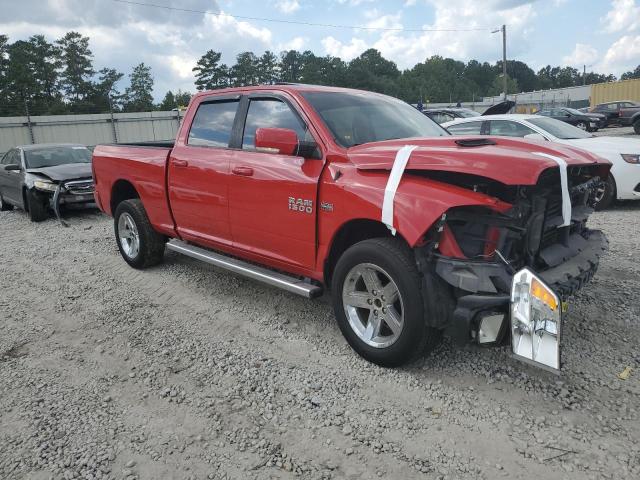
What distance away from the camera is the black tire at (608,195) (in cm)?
754

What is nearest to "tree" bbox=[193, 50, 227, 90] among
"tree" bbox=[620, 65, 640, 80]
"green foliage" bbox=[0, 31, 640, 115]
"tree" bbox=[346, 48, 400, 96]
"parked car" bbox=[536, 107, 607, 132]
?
"green foliage" bbox=[0, 31, 640, 115]

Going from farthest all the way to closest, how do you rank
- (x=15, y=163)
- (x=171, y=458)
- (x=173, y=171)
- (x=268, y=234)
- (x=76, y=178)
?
(x=15, y=163)
(x=76, y=178)
(x=173, y=171)
(x=268, y=234)
(x=171, y=458)

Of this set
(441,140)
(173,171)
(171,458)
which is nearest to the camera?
(171,458)

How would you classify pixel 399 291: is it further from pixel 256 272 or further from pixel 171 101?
pixel 171 101

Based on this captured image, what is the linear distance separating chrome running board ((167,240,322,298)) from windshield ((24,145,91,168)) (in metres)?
6.86

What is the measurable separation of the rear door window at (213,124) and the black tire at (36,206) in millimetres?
Answer: 6347

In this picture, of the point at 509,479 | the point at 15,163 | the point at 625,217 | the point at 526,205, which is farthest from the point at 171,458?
the point at 15,163

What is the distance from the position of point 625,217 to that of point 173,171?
6212mm

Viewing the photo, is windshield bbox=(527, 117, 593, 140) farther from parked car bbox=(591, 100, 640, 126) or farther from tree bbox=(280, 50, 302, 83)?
tree bbox=(280, 50, 302, 83)

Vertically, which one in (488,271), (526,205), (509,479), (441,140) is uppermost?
(441,140)

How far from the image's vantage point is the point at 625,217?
23.5ft

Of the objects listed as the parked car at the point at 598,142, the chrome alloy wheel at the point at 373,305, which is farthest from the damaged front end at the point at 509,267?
the parked car at the point at 598,142

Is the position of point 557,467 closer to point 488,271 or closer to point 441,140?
point 488,271

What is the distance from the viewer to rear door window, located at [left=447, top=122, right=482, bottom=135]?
9087 millimetres
